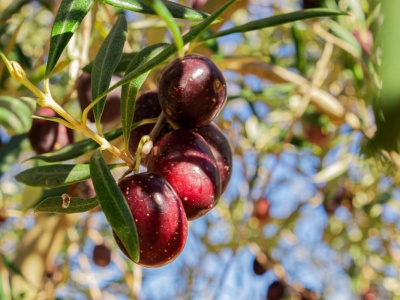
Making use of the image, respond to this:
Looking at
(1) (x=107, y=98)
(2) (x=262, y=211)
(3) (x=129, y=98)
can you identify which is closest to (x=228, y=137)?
(2) (x=262, y=211)

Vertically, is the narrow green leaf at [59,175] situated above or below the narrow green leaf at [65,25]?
below

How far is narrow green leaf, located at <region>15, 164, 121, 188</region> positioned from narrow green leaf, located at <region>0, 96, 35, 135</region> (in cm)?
17

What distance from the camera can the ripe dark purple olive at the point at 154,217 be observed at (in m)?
0.73

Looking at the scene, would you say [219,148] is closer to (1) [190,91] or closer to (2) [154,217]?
(1) [190,91]

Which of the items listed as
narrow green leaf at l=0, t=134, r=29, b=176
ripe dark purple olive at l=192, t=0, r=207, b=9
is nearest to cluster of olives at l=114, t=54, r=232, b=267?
ripe dark purple olive at l=192, t=0, r=207, b=9

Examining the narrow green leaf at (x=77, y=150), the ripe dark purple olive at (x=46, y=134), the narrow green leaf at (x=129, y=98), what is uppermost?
the narrow green leaf at (x=129, y=98)

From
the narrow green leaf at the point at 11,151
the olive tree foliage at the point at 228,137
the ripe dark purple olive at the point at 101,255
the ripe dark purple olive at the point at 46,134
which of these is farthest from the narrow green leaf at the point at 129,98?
the ripe dark purple olive at the point at 101,255

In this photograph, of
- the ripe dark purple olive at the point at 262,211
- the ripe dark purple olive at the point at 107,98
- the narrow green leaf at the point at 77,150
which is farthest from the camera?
the ripe dark purple olive at the point at 262,211

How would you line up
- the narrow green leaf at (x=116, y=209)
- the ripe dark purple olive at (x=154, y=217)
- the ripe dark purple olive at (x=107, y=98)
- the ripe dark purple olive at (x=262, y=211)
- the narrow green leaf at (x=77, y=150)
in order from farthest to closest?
the ripe dark purple olive at (x=262, y=211) → the ripe dark purple olive at (x=107, y=98) → the narrow green leaf at (x=77, y=150) → the ripe dark purple olive at (x=154, y=217) → the narrow green leaf at (x=116, y=209)

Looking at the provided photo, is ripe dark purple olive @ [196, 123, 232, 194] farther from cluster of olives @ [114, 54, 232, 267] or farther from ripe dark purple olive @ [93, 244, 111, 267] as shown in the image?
ripe dark purple olive @ [93, 244, 111, 267]

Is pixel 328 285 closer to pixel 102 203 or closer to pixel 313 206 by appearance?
pixel 313 206

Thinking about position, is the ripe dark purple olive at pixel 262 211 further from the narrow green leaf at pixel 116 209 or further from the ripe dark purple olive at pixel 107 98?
the narrow green leaf at pixel 116 209

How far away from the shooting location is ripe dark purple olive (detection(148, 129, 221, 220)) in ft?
2.61

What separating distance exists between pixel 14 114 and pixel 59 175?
0.22m
